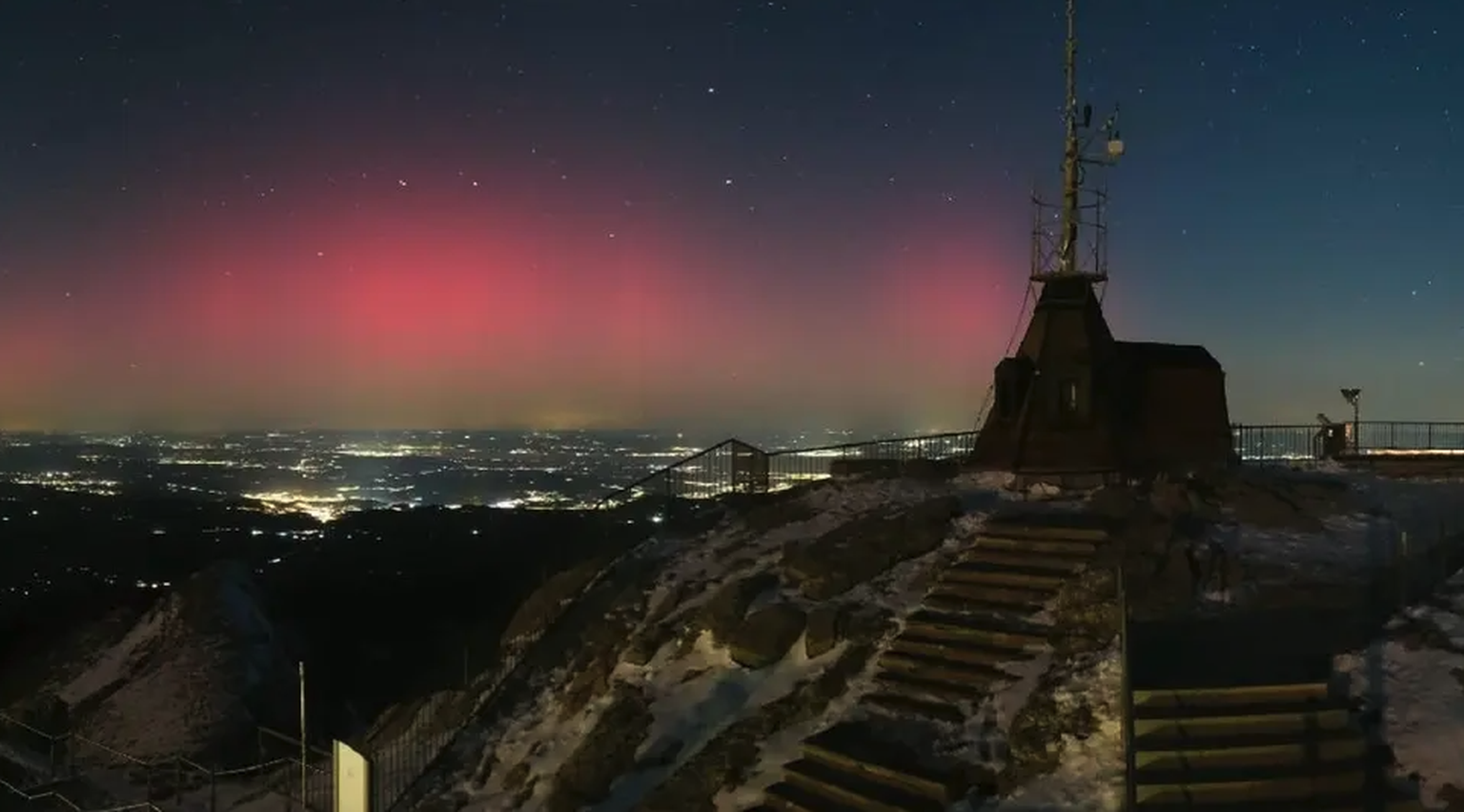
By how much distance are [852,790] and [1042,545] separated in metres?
7.03

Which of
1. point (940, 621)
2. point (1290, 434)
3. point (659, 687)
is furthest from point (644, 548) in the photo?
point (1290, 434)

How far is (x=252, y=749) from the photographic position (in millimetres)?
25828

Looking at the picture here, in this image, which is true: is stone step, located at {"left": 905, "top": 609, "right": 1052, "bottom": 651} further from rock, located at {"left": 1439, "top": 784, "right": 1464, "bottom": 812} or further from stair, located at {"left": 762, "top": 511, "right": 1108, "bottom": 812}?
rock, located at {"left": 1439, "top": 784, "right": 1464, "bottom": 812}

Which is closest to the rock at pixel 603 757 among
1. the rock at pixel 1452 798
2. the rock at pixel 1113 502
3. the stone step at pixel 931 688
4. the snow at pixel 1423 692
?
the stone step at pixel 931 688

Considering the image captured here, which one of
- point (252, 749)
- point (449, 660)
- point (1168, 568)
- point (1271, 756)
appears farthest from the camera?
point (449, 660)

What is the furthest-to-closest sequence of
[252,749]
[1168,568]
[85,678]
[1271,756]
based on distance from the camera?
[85,678]
[252,749]
[1168,568]
[1271,756]

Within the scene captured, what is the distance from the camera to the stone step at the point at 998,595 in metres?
16.3

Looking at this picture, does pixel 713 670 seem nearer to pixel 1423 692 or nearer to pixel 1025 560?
pixel 1025 560

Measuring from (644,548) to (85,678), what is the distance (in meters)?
18.9

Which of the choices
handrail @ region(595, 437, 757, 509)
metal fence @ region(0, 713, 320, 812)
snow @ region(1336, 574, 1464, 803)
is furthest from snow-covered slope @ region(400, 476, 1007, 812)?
snow @ region(1336, 574, 1464, 803)

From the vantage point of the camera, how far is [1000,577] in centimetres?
1712

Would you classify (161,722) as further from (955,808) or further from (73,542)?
(73,542)

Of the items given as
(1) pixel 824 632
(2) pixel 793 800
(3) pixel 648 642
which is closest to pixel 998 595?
(1) pixel 824 632

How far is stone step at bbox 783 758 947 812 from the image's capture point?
12.0 meters
